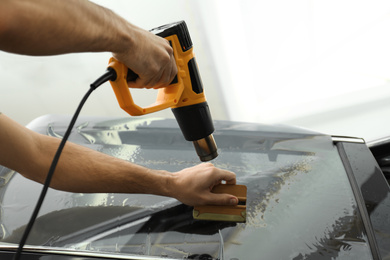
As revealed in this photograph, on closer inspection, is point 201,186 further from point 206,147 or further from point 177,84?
point 177,84

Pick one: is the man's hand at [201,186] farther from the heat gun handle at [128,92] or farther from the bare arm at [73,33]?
the bare arm at [73,33]

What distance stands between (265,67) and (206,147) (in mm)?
1461

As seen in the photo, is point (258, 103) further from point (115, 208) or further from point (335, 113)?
point (115, 208)

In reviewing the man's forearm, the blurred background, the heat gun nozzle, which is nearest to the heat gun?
the heat gun nozzle

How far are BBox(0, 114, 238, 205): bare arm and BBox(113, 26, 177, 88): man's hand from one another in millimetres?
264

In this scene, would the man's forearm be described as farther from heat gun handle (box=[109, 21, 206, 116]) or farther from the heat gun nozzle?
the heat gun nozzle

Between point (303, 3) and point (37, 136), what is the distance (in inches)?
67.6

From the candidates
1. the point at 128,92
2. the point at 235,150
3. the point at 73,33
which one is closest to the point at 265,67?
the point at 235,150

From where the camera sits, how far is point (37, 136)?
0.98m

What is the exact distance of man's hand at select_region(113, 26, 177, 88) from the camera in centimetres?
68

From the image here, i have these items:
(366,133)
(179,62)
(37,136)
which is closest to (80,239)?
(37,136)

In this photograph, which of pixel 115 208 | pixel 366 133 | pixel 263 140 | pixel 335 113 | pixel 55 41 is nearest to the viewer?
pixel 55 41

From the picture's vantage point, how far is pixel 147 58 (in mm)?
706

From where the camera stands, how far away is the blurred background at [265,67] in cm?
202
